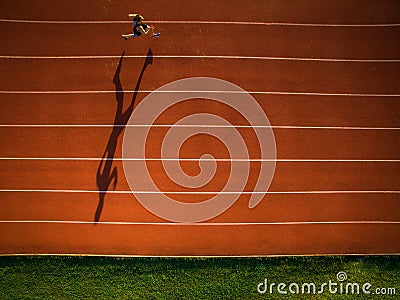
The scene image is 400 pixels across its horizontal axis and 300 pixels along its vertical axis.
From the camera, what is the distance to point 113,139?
26.6 feet

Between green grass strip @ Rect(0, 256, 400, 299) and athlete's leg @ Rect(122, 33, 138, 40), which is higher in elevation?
athlete's leg @ Rect(122, 33, 138, 40)

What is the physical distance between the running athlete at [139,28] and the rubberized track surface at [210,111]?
0.19 metres

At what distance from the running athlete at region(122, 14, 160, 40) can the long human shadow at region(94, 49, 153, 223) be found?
36 cm

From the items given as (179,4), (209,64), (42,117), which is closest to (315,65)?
(209,64)

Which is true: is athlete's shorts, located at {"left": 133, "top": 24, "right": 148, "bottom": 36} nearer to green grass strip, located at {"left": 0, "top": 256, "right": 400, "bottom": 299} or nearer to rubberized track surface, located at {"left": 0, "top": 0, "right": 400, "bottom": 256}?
rubberized track surface, located at {"left": 0, "top": 0, "right": 400, "bottom": 256}

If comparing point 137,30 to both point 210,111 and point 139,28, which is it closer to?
point 139,28

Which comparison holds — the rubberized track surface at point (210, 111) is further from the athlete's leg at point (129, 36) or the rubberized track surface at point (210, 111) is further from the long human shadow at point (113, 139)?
the athlete's leg at point (129, 36)

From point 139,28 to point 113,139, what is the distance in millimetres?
2285

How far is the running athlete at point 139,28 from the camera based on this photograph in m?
7.65

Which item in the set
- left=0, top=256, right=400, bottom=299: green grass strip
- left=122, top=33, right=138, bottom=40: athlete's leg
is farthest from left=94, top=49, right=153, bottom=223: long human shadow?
left=0, top=256, right=400, bottom=299: green grass strip

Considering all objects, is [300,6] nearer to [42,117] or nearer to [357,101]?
[357,101]

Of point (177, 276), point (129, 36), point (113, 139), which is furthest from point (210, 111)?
point (177, 276)

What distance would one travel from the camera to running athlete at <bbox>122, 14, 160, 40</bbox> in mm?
7654

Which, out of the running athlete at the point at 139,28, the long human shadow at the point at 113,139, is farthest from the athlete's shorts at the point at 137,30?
the long human shadow at the point at 113,139
